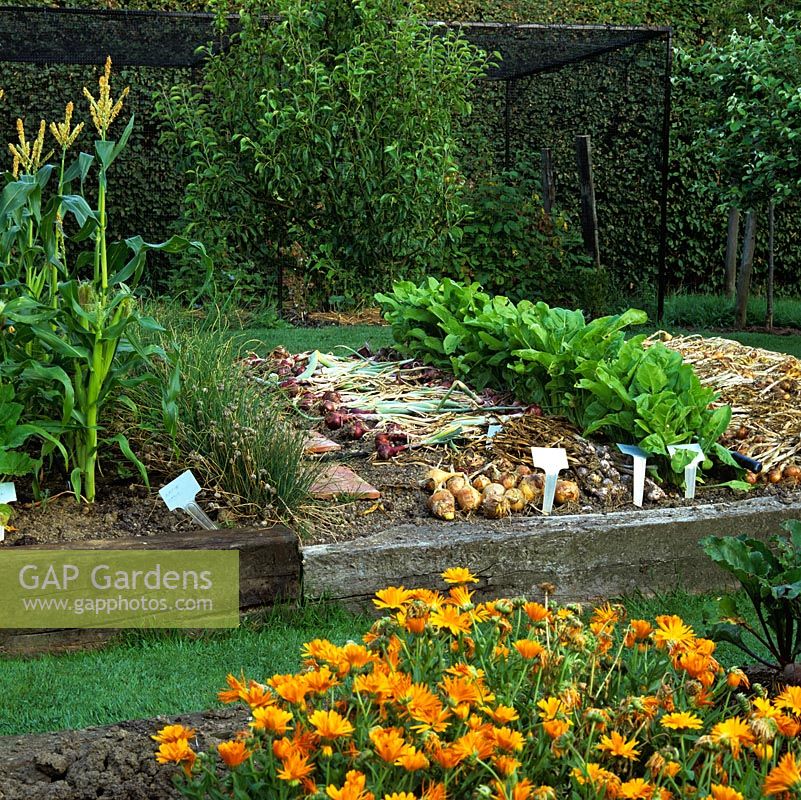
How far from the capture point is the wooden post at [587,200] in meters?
9.02

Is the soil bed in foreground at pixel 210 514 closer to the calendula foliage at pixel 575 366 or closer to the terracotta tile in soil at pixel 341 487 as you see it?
the terracotta tile in soil at pixel 341 487

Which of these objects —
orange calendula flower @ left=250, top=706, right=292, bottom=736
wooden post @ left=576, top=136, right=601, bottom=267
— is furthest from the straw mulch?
wooden post @ left=576, top=136, right=601, bottom=267

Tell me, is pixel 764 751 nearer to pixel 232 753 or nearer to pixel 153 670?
pixel 232 753

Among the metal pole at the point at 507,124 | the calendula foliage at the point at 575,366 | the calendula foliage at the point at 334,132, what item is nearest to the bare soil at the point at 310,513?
the calendula foliage at the point at 575,366

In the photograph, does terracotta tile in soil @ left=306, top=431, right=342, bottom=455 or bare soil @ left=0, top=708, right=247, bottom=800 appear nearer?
bare soil @ left=0, top=708, right=247, bottom=800

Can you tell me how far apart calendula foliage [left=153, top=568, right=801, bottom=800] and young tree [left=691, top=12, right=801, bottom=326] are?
5.87 m

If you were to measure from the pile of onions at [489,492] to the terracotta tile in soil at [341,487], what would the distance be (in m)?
0.21

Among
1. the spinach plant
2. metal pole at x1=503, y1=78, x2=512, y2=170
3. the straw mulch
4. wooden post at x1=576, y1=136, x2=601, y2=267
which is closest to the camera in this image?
the spinach plant

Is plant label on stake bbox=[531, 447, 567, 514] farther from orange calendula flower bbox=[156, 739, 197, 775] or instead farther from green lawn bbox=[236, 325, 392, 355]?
green lawn bbox=[236, 325, 392, 355]

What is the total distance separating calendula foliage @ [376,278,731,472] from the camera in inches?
152

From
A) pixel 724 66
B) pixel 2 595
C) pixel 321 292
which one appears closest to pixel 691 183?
pixel 724 66

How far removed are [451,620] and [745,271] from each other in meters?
7.75

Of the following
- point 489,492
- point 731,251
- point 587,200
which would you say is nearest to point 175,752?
point 489,492

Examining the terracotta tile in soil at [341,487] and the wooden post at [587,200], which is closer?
the terracotta tile in soil at [341,487]
